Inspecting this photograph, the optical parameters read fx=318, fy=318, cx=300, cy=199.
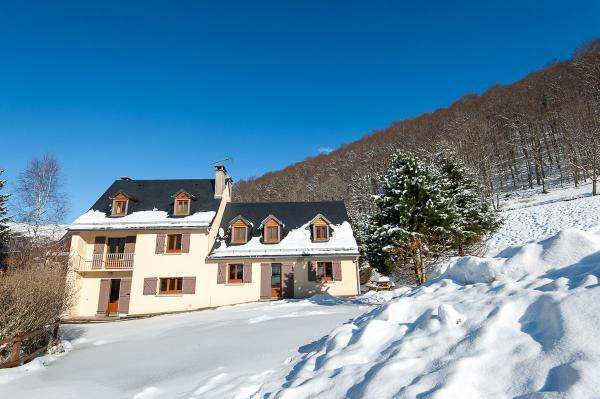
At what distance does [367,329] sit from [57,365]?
9325 mm

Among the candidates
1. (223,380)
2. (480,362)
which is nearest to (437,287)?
(480,362)

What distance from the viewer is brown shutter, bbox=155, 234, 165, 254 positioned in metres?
21.5

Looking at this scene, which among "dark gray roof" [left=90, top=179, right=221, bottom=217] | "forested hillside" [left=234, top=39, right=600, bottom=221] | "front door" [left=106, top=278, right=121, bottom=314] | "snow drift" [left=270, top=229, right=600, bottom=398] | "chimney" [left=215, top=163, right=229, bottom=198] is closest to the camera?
"snow drift" [left=270, top=229, right=600, bottom=398]

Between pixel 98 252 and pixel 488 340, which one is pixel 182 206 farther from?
pixel 488 340

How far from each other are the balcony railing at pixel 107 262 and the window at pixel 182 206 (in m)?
4.20

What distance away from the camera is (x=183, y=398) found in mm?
5191

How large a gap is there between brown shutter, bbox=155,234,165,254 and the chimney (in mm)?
5043

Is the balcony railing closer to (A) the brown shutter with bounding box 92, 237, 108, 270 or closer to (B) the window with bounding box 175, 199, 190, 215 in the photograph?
(A) the brown shutter with bounding box 92, 237, 108, 270

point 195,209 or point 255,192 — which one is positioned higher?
point 255,192

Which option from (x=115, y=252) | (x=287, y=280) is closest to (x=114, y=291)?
(x=115, y=252)

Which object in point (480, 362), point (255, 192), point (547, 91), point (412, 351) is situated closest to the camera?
point (480, 362)

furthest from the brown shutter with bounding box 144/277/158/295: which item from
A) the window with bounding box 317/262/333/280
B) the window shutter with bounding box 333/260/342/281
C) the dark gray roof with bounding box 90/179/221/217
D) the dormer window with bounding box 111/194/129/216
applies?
the window shutter with bounding box 333/260/342/281

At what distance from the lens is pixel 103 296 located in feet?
71.6

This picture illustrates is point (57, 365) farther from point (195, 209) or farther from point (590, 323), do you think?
point (195, 209)
